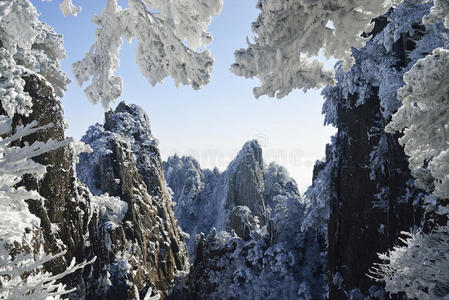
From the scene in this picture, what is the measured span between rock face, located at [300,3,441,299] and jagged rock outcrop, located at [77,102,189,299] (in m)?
12.1

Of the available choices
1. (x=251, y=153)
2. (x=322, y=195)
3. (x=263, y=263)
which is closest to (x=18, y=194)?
(x=322, y=195)

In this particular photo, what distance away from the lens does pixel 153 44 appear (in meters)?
4.02

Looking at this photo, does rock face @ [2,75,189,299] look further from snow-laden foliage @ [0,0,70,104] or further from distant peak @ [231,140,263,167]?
distant peak @ [231,140,263,167]

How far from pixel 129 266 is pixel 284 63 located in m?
18.3

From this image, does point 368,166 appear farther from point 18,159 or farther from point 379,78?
point 18,159

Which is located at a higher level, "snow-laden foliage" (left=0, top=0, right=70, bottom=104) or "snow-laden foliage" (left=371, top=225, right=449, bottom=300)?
"snow-laden foliage" (left=0, top=0, right=70, bottom=104)

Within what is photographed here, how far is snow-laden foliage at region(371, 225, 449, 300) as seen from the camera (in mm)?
6211

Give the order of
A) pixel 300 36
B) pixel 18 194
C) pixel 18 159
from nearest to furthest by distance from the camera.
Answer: pixel 18 159 < pixel 18 194 < pixel 300 36

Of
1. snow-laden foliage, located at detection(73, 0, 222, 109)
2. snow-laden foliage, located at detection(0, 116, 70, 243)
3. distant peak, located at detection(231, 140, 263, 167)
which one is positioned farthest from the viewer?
distant peak, located at detection(231, 140, 263, 167)

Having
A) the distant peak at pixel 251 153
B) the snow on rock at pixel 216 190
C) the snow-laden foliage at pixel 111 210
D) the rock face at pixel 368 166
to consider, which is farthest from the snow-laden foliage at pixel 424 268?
the distant peak at pixel 251 153

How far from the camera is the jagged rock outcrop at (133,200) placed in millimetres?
18844

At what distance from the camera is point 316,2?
9.05 ft

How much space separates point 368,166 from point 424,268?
7.65 meters

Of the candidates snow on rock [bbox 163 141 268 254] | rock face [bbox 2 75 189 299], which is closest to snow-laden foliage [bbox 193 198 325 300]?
rock face [bbox 2 75 189 299]
